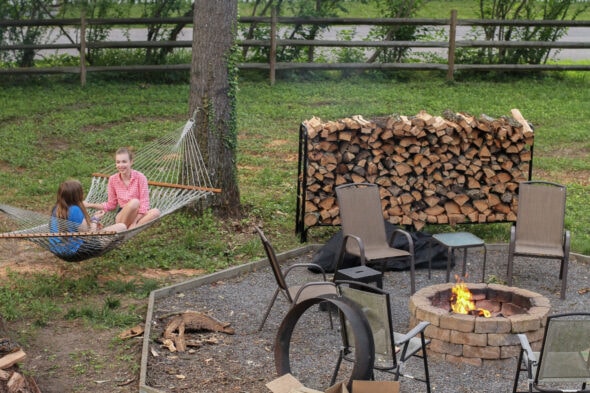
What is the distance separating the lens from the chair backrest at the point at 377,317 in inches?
229

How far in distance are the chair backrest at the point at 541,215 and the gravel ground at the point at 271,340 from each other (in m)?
0.41

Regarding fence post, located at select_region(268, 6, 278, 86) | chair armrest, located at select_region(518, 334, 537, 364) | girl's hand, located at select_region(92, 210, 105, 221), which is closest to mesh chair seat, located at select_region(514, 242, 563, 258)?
chair armrest, located at select_region(518, 334, 537, 364)

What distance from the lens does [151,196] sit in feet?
31.0

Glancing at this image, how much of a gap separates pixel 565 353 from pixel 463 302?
154 centimetres

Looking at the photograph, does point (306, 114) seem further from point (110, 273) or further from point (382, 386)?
point (382, 386)

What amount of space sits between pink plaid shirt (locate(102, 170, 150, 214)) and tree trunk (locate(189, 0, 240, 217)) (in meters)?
1.38

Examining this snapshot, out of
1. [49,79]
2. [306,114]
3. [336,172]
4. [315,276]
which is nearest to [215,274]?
[315,276]

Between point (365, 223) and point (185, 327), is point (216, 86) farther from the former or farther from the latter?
point (185, 327)

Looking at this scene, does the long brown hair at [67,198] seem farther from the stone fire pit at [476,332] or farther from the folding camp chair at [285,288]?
the stone fire pit at [476,332]

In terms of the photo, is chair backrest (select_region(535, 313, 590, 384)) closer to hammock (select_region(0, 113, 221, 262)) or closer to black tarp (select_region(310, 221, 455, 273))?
black tarp (select_region(310, 221, 455, 273))

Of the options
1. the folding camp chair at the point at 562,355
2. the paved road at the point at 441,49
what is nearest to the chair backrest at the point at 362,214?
the folding camp chair at the point at 562,355

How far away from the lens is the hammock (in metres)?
7.74

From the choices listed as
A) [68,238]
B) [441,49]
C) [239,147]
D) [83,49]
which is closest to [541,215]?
[68,238]

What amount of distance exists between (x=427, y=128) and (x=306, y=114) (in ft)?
17.5
